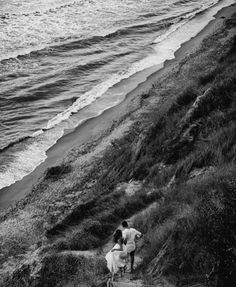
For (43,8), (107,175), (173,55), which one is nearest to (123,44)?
(173,55)

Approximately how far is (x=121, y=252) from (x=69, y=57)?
32.3m

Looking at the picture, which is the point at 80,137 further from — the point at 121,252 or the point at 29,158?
the point at 121,252

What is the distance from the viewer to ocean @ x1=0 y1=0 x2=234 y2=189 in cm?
2574

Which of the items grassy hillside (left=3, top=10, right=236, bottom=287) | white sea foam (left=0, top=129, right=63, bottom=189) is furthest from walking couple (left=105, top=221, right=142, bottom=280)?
white sea foam (left=0, top=129, right=63, bottom=189)

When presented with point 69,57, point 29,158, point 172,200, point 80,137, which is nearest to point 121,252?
point 172,200

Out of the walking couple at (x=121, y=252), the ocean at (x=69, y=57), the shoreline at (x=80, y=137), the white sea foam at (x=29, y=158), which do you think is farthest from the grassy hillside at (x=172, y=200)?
the ocean at (x=69, y=57)

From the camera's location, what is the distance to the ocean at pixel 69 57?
25.7m

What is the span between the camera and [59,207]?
15656 millimetres

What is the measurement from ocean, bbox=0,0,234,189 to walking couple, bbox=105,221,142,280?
12.0 metres

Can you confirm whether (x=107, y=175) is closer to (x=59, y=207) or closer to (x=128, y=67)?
(x=59, y=207)

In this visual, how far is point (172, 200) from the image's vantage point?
11609 mm

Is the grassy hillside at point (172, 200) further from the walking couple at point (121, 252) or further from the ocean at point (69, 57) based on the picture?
the ocean at point (69, 57)

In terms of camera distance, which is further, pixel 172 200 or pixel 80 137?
pixel 80 137

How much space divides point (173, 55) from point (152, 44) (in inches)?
207
